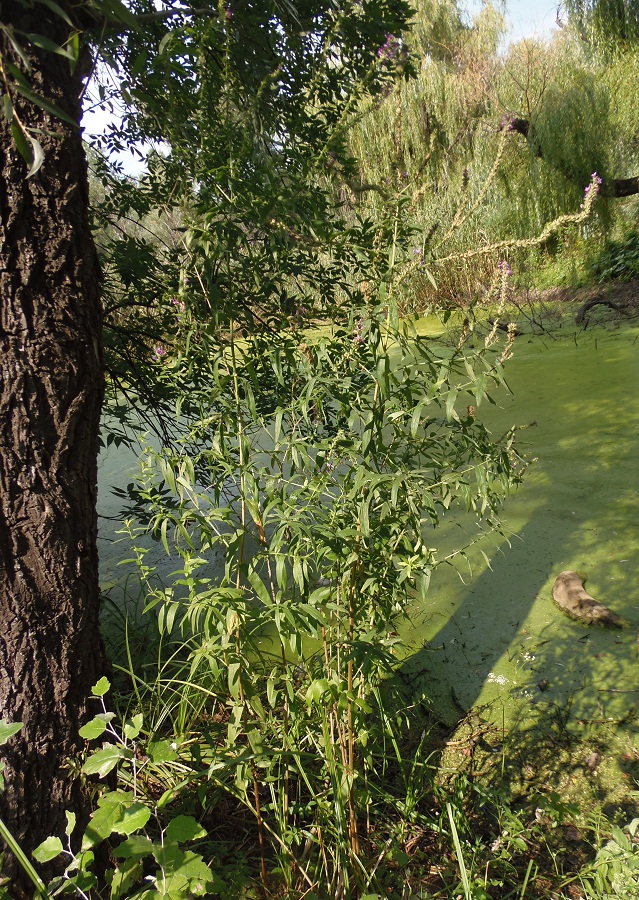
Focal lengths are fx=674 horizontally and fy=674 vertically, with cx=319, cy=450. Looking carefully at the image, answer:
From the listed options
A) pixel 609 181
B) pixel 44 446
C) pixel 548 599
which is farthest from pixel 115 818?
pixel 609 181

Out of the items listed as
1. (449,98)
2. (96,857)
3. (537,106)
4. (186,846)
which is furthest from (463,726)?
(449,98)

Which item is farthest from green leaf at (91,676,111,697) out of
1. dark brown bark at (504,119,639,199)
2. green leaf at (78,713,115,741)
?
dark brown bark at (504,119,639,199)

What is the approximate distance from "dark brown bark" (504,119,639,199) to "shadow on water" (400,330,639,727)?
2.65 meters

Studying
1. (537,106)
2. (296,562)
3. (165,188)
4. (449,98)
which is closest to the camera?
(296,562)

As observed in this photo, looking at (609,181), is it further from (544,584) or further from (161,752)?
(161,752)

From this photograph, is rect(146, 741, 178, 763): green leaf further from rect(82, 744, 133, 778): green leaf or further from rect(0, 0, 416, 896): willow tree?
rect(0, 0, 416, 896): willow tree

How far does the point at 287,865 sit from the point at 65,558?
72 cm

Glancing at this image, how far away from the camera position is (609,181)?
18.3 feet

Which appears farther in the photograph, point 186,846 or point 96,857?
point 186,846

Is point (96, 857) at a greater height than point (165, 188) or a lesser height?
lesser

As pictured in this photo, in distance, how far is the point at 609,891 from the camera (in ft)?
4.10

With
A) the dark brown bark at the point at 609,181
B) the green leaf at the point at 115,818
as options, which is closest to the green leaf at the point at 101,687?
the green leaf at the point at 115,818

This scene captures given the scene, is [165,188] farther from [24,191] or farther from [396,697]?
[396,697]

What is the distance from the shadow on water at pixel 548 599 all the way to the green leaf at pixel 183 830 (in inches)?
39.6
